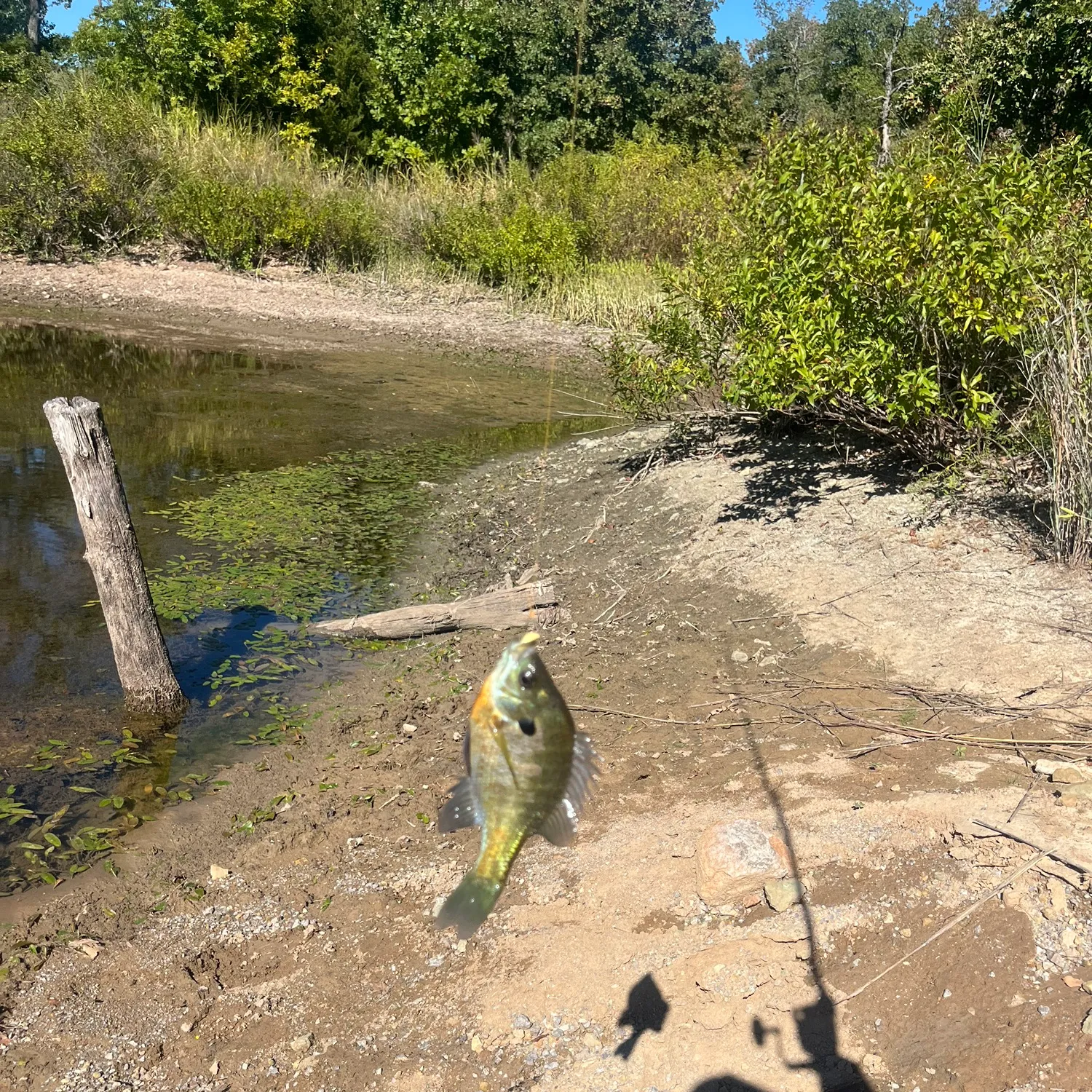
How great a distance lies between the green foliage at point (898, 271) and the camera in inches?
278

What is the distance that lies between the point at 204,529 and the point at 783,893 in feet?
23.7

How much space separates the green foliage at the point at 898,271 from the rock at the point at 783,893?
4.08 meters

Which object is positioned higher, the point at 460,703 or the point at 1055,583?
the point at 1055,583

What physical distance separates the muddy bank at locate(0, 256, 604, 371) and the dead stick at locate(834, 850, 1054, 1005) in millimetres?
15350

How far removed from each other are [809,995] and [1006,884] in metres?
0.84

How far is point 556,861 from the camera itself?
4.61 metres

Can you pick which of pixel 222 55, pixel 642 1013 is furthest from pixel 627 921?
pixel 222 55

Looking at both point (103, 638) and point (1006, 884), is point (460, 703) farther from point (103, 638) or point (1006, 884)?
point (1006, 884)

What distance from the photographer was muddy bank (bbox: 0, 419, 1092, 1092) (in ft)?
11.5

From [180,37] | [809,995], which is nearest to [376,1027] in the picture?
[809,995]

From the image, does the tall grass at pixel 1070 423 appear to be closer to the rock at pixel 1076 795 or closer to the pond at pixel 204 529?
the rock at pixel 1076 795

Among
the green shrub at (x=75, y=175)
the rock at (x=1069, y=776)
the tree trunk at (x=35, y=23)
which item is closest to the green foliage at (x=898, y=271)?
the rock at (x=1069, y=776)

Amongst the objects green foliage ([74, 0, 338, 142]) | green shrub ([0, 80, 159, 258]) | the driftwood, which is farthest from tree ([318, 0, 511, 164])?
the driftwood

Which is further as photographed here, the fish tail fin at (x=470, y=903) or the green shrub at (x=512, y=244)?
the green shrub at (x=512, y=244)
